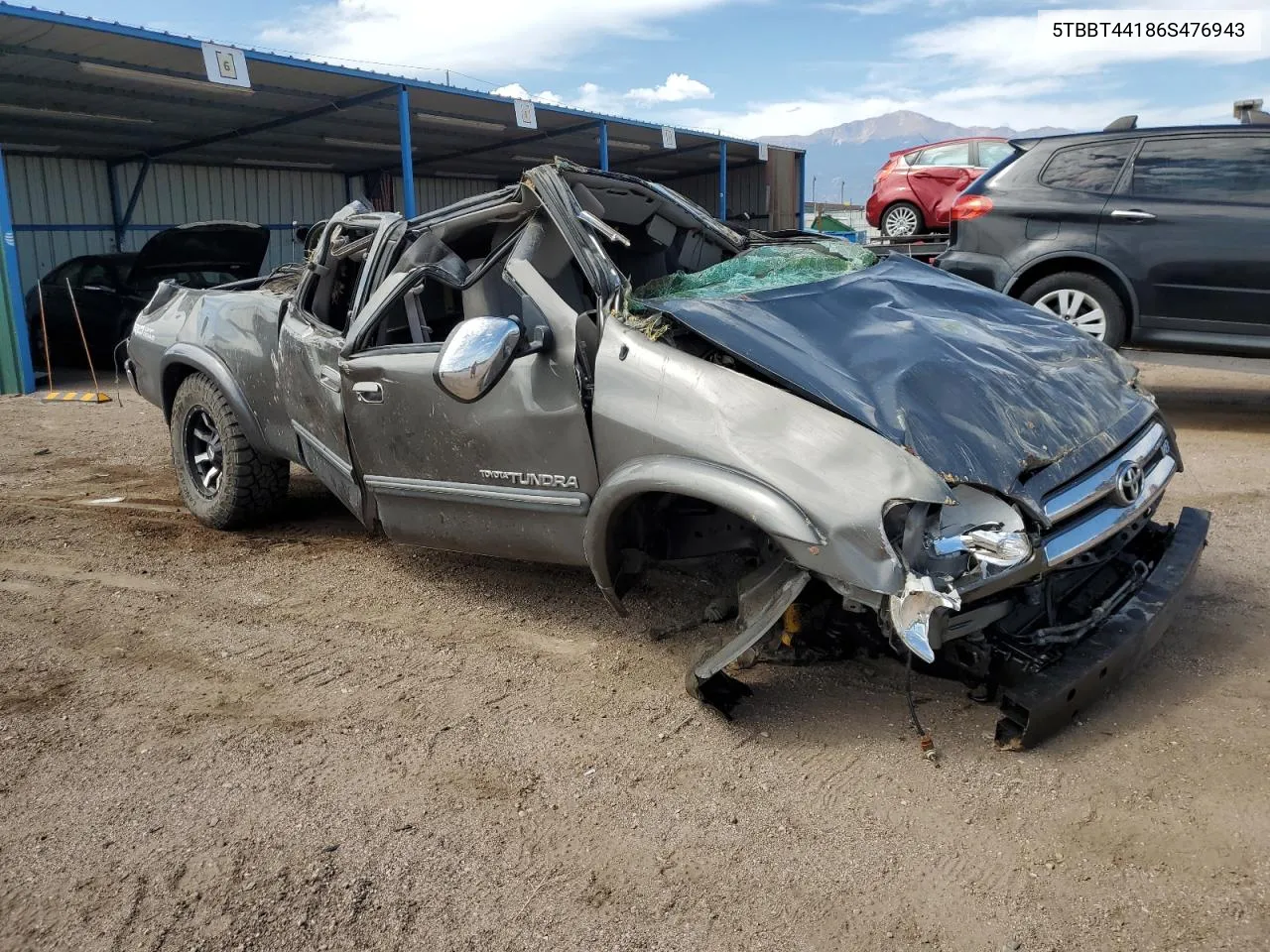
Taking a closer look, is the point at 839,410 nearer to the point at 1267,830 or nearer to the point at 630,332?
the point at 630,332

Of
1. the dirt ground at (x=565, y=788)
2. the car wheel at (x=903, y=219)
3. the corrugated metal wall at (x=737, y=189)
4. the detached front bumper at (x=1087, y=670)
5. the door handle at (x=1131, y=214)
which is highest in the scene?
the corrugated metal wall at (x=737, y=189)

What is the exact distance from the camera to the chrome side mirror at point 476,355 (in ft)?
9.98

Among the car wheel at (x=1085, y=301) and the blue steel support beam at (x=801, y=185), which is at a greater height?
the blue steel support beam at (x=801, y=185)

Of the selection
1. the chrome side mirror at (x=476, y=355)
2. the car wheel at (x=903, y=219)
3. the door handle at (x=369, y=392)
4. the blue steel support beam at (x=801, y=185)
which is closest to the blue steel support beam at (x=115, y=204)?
the car wheel at (x=903, y=219)

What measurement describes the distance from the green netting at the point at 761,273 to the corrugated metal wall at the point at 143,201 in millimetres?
17325

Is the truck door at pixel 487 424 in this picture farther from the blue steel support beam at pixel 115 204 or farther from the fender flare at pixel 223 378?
the blue steel support beam at pixel 115 204

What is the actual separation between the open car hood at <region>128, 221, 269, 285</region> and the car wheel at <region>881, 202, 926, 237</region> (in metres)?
8.28

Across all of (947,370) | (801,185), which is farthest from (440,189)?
(947,370)

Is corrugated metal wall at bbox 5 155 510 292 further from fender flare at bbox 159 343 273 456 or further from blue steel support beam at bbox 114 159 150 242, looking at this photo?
fender flare at bbox 159 343 273 456

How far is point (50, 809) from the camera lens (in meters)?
2.74

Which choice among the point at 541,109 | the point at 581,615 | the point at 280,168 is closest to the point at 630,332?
the point at 581,615

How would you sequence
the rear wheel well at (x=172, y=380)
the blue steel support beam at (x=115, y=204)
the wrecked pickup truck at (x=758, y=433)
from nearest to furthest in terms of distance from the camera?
the wrecked pickup truck at (x=758, y=433), the rear wheel well at (x=172, y=380), the blue steel support beam at (x=115, y=204)

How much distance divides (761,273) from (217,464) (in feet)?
10.2

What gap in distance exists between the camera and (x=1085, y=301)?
22.4 ft
